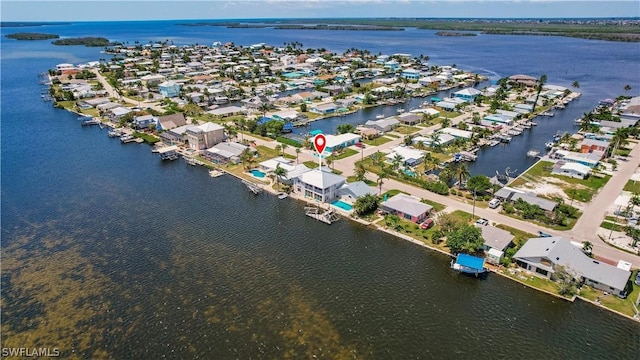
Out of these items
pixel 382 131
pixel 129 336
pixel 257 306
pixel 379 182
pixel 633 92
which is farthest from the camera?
pixel 633 92

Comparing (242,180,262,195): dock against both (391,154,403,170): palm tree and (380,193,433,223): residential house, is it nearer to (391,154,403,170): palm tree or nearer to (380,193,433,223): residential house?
(380,193,433,223): residential house

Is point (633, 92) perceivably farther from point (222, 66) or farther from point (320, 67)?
point (222, 66)

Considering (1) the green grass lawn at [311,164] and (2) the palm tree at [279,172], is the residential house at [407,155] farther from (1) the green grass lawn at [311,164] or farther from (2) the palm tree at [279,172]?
(2) the palm tree at [279,172]

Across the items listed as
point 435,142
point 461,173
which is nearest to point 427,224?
point 461,173

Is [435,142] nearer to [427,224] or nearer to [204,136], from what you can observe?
[427,224]

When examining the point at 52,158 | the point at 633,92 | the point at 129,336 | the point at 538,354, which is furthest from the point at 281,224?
the point at 633,92

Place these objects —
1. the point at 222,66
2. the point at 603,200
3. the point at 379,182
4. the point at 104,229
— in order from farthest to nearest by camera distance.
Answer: the point at 222,66
the point at 379,182
the point at 603,200
the point at 104,229

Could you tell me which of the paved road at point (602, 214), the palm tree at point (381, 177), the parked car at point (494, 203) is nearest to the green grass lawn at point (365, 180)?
the palm tree at point (381, 177)
